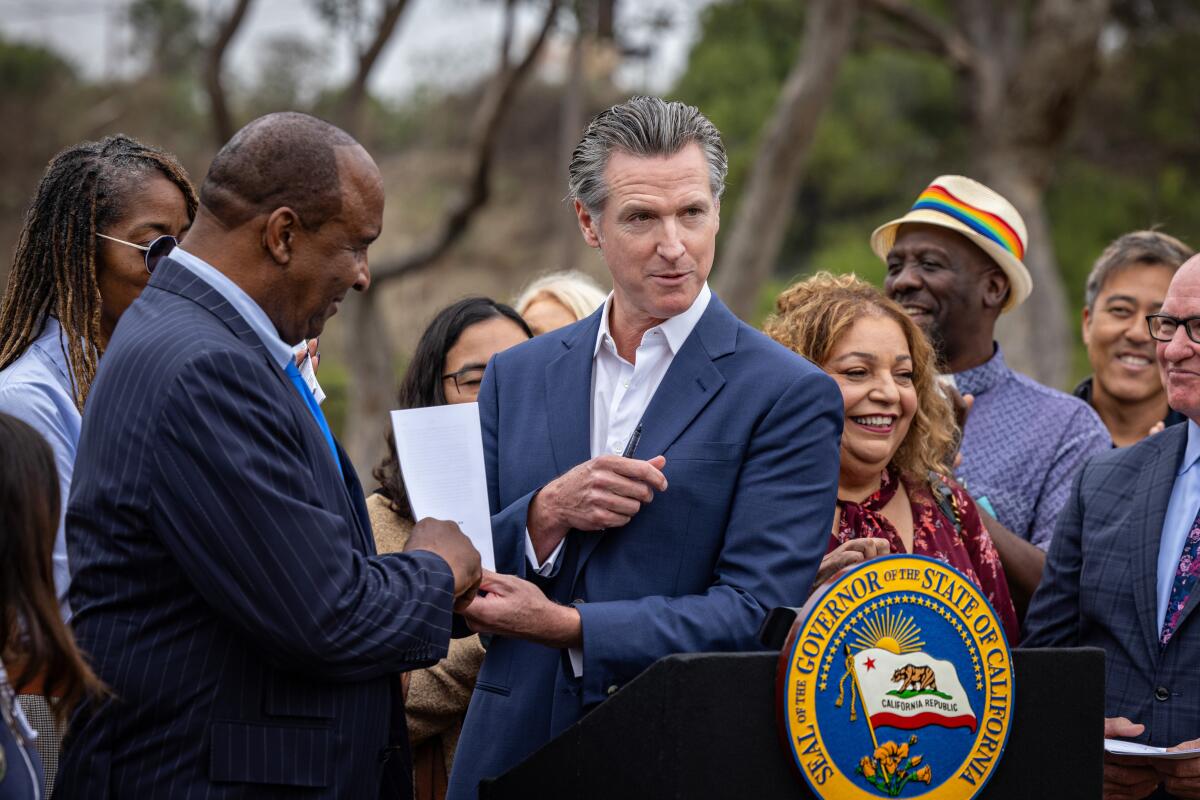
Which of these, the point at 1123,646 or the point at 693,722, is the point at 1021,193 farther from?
the point at 693,722

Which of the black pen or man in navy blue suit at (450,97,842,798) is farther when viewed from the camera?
the black pen

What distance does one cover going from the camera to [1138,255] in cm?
479

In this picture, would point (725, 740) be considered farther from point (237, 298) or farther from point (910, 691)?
point (237, 298)

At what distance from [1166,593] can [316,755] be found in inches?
83.4

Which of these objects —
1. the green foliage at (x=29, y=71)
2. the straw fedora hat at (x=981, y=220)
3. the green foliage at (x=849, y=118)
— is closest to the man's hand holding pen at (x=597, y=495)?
the straw fedora hat at (x=981, y=220)

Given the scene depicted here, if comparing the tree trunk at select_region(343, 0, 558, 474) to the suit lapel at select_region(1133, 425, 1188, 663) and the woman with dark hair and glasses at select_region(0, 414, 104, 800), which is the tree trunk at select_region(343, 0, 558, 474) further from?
the woman with dark hair and glasses at select_region(0, 414, 104, 800)

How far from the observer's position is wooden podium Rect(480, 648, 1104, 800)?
2.31 m

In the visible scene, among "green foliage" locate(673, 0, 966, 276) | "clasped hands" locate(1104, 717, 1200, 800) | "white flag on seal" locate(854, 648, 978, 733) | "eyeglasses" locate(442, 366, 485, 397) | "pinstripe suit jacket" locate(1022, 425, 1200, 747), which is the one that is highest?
"green foliage" locate(673, 0, 966, 276)

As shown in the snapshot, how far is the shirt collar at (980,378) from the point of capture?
14.6ft

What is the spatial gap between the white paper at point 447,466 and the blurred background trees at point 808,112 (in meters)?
4.78

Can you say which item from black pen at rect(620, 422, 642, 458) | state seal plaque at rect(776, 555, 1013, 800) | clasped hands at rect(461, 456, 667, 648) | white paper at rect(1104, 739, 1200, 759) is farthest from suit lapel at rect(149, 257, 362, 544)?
white paper at rect(1104, 739, 1200, 759)

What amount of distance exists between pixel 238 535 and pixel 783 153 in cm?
854

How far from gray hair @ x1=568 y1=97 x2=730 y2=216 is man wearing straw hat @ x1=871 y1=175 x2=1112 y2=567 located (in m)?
1.69

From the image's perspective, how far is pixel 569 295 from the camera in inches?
189
